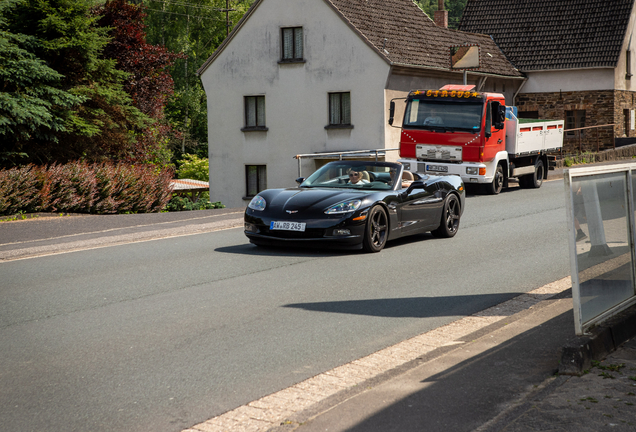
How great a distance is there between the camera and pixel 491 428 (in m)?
4.00

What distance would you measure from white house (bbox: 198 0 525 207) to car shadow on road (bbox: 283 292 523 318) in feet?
82.0

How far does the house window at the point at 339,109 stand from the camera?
112ft

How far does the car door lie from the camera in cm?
1187

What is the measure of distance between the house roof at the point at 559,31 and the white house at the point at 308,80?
18.8 feet

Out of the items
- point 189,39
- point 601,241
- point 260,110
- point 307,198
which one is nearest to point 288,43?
point 260,110

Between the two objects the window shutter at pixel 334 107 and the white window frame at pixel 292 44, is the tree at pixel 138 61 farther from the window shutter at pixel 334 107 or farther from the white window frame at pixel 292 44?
the window shutter at pixel 334 107

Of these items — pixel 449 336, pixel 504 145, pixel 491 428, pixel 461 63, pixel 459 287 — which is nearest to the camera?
pixel 491 428

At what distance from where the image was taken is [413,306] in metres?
7.71

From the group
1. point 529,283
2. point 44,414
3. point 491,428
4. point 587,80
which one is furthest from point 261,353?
point 587,80

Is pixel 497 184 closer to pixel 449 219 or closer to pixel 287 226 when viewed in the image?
pixel 449 219

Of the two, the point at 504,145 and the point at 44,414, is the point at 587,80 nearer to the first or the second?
the point at 504,145

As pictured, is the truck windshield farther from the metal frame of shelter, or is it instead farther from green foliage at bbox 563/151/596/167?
Answer: the metal frame of shelter

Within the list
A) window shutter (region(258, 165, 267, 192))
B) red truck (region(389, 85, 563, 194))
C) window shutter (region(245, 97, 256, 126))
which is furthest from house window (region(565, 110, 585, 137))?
red truck (region(389, 85, 563, 194))

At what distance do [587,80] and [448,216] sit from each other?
32.7 m
